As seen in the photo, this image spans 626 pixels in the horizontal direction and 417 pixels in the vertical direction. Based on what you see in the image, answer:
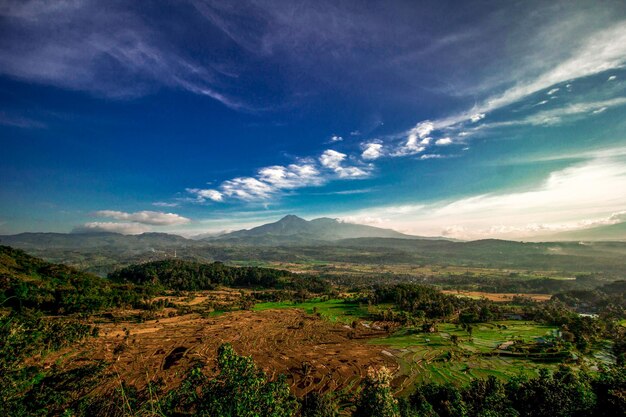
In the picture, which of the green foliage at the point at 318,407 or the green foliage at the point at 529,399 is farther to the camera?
the green foliage at the point at 318,407

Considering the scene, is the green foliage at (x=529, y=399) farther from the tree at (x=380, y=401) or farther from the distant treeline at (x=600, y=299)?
the distant treeline at (x=600, y=299)

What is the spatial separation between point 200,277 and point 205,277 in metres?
2.55

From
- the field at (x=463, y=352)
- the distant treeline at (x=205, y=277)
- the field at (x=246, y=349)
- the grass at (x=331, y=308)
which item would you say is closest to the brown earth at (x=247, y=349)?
the field at (x=246, y=349)

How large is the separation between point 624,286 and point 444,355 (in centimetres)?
14123

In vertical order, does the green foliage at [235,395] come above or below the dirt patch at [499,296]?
above

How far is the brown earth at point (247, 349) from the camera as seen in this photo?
45.6m

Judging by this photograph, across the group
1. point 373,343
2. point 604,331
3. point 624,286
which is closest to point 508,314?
point 604,331

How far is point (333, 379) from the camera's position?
45094 millimetres

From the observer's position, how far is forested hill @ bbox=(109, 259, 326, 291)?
132m

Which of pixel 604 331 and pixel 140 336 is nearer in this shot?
pixel 140 336

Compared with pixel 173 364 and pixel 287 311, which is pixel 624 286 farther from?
pixel 173 364

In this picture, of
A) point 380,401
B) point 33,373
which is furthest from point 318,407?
point 33,373

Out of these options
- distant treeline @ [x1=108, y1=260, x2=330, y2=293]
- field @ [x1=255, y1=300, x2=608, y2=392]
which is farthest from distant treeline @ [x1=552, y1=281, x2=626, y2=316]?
distant treeline @ [x1=108, y1=260, x2=330, y2=293]

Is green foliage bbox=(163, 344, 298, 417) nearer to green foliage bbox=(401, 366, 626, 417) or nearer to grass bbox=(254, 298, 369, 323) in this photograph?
green foliage bbox=(401, 366, 626, 417)
